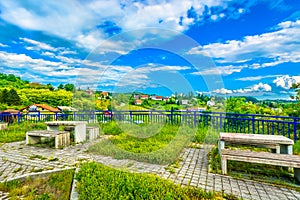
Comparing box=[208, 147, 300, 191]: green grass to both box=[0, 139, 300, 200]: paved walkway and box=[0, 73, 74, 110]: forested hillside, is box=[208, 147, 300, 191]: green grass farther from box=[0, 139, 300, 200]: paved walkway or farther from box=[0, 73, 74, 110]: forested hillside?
box=[0, 73, 74, 110]: forested hillside

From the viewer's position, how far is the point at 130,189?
2.37m

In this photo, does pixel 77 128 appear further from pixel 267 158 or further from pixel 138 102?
pixel 267 158

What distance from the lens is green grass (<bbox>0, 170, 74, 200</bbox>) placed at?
2.62m

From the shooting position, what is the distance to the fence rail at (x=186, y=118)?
22.0 feet

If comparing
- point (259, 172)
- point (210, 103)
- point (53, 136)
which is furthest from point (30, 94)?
point (259, 172)

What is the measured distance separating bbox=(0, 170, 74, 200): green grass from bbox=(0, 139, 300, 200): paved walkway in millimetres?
199

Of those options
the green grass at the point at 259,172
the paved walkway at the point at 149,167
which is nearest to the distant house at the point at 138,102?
the paved walkway at the point at 149,167

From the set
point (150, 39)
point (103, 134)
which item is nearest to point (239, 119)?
point (150, 39)

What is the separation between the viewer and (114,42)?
22.8 ft

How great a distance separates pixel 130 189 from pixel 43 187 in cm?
161

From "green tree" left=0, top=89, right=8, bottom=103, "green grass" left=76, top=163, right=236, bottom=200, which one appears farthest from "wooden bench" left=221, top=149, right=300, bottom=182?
"green tree" left=0, top=89, right=8, bottom=103

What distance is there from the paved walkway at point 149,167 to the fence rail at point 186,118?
2465mm

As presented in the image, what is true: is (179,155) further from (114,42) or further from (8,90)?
(8,90)

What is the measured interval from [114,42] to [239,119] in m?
5.54
